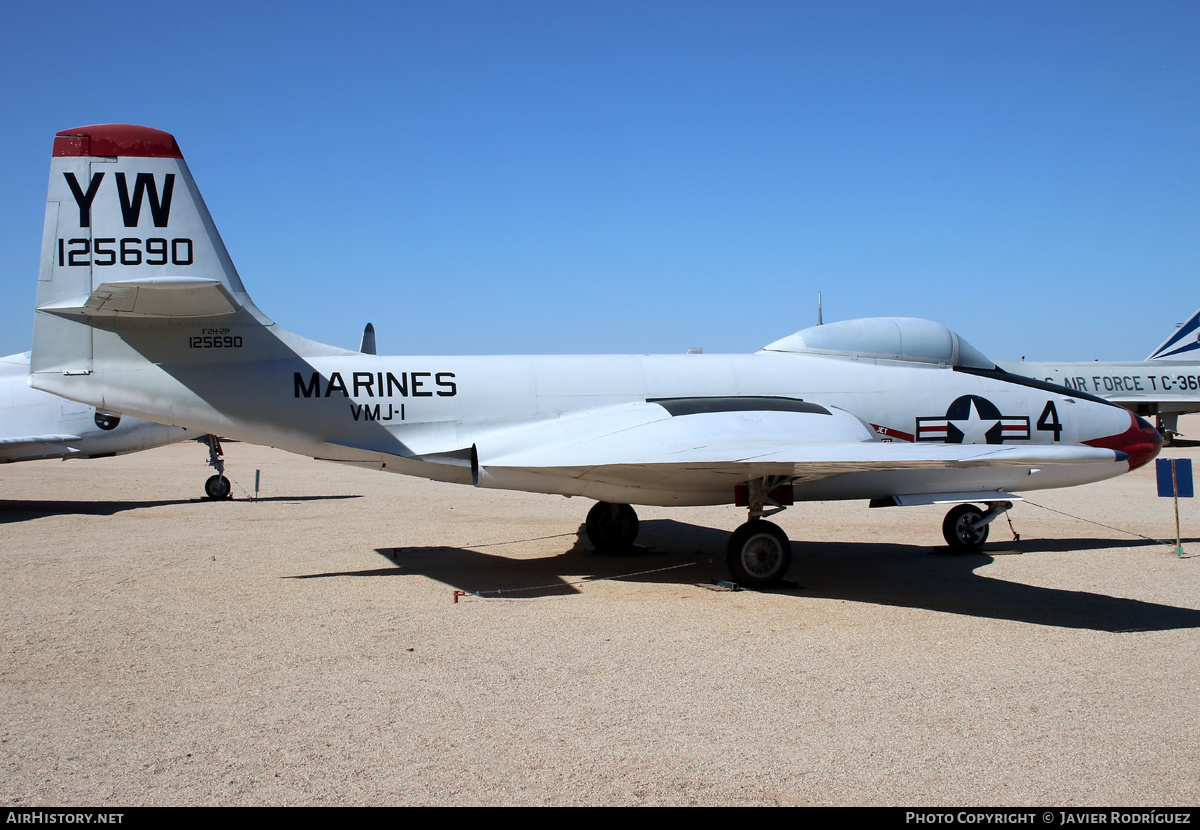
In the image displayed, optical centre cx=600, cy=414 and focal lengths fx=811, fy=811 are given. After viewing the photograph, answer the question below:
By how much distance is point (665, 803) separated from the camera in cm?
377

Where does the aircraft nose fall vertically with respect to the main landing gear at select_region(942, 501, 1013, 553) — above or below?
above

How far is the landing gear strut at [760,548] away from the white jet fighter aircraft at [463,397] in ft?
0.05

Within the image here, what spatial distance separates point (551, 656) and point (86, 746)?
2.99 m

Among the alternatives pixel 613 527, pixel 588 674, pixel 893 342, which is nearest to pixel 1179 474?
pixel 893 342

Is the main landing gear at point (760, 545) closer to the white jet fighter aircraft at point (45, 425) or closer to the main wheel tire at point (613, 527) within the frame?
the main wheel tire at point (613, 527)

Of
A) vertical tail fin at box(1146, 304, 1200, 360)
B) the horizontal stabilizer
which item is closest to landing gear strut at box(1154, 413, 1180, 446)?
vertical tail fin at box(1146, 304, 1200, 360)

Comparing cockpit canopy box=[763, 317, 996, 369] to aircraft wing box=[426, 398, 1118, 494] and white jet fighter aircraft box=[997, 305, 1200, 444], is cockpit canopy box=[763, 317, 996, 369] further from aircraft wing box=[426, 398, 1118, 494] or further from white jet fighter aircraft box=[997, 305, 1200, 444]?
white jet fighter aircraft box=[997, 305, 1200, 444]

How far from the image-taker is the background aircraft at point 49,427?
54.4 feet

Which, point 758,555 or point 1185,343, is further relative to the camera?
point 1185,343

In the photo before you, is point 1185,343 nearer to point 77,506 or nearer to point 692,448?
point 692,448

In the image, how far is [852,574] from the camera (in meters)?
9.80

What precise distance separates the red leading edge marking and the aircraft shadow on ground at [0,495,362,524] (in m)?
A: 8.17

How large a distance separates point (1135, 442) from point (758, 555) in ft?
20.2

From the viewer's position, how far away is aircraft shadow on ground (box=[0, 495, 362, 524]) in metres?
14.9
